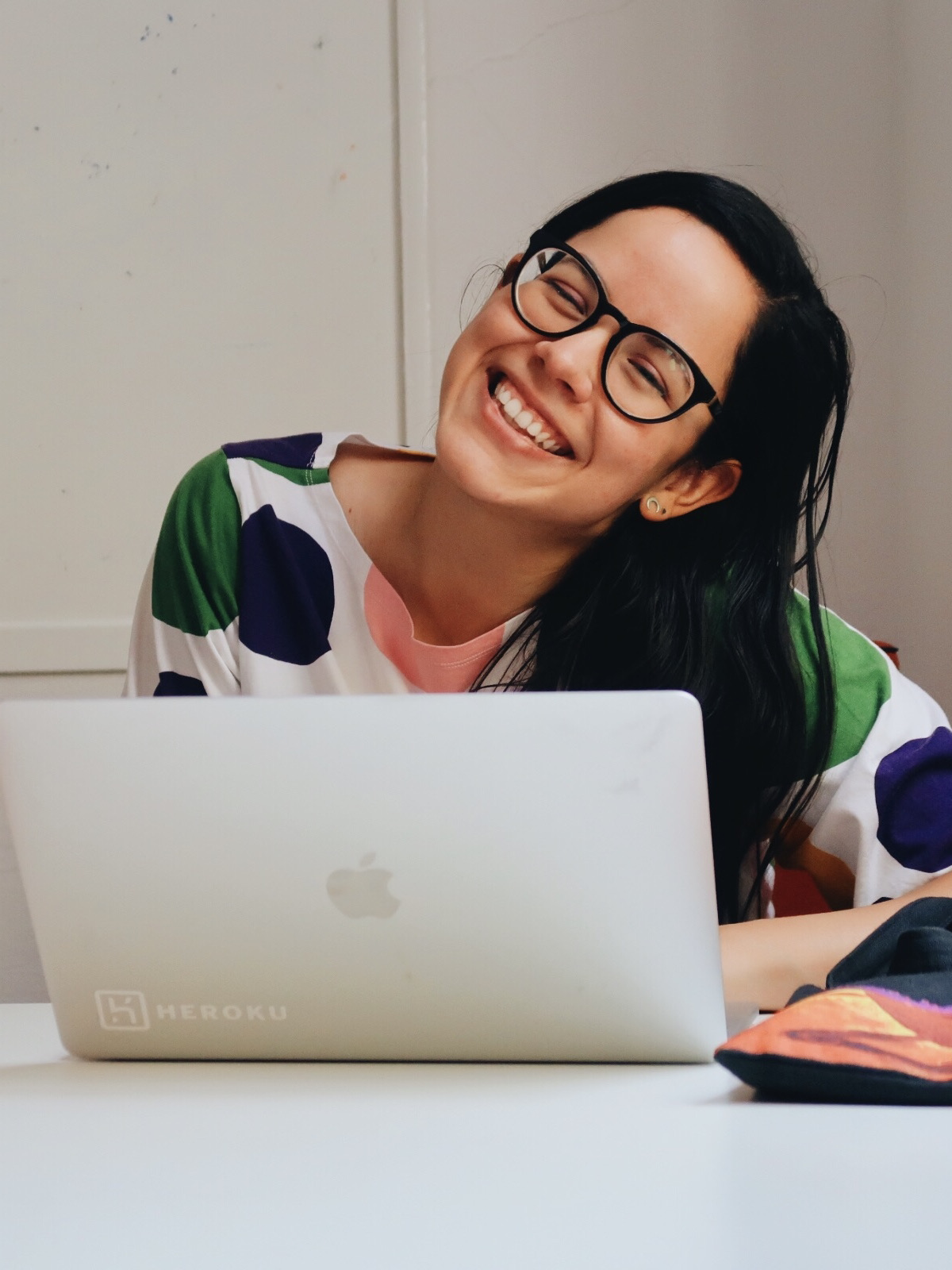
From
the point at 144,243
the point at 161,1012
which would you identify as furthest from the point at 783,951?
the point at 144,243

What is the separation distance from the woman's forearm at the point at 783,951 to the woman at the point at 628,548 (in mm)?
215

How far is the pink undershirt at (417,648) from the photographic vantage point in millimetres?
1246

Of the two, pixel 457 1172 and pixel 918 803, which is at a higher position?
pixel 457 1172

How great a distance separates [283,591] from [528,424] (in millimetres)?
321

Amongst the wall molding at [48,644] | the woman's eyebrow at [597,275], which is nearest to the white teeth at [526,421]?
the woman's eyebrow at [597,275]

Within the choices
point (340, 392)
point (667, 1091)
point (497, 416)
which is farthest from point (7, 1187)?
point (340, 392)

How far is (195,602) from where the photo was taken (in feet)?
4.18

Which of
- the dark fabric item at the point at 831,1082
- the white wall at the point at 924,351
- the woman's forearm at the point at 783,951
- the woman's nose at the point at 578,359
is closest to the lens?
the dark fabric item at the point at 831,1082

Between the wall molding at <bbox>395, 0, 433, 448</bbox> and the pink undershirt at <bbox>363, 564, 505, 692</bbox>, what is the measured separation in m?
0.93

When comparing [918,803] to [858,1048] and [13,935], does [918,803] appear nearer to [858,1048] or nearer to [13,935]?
[858,1048]

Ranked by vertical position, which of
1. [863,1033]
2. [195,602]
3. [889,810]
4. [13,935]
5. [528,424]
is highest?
[528,424]

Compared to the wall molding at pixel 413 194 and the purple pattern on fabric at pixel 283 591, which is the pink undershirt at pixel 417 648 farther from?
the wall molding at pixel 413 194

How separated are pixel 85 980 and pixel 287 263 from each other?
5.76 ft

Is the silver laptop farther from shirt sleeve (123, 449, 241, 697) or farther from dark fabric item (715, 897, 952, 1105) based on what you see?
shirt sleeve (123, 449, 241, 697)
